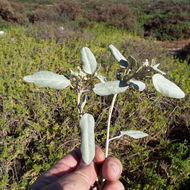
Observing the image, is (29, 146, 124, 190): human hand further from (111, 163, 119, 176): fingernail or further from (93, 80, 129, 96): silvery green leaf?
(93, 80, 129, 96): silvery green leaf

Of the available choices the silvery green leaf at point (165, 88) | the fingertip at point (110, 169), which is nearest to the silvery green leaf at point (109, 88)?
the silvery green leaf at point (165, 88)

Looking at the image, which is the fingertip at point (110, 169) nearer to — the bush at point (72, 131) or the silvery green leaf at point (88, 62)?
the silvery green leaf at point (88, 62)

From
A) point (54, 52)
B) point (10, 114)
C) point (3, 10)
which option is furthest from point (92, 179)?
point (3, 10)

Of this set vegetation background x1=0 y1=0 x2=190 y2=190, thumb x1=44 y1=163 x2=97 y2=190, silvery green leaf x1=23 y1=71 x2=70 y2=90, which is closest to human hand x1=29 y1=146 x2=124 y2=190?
thumb x1=44 y1=163 x2=97 y2=190

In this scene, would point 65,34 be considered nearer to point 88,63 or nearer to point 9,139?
point 9,139

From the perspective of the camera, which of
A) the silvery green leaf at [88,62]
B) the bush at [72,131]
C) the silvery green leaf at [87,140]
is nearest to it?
the silvery green leaf at [87,140]

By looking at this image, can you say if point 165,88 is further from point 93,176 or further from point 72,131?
point 72,131
